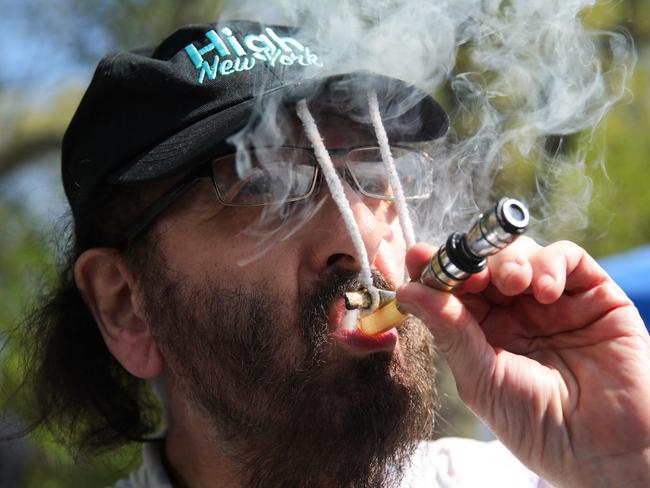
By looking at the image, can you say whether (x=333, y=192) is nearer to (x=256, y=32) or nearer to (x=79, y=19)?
(x=256, y=32)

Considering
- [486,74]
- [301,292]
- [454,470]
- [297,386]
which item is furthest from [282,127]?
[454,470]

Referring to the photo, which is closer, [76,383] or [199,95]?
[199,95]

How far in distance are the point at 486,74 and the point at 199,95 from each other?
3.15ft

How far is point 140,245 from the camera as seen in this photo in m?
2.41

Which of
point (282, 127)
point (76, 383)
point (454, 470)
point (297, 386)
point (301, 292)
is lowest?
point (454, 470)

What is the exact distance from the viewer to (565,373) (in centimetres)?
199

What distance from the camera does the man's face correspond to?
202cm

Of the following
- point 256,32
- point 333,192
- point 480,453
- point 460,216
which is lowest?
point 480,453

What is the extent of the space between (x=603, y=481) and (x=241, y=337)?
1.01 m

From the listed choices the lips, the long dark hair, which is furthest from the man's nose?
the long dark hair

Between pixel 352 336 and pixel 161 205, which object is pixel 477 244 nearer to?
pixel 352 336

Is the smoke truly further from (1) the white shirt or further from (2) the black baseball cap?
(1) the white shirt

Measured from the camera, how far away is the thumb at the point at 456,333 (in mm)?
1630

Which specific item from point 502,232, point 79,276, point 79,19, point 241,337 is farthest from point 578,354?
point 79,19
